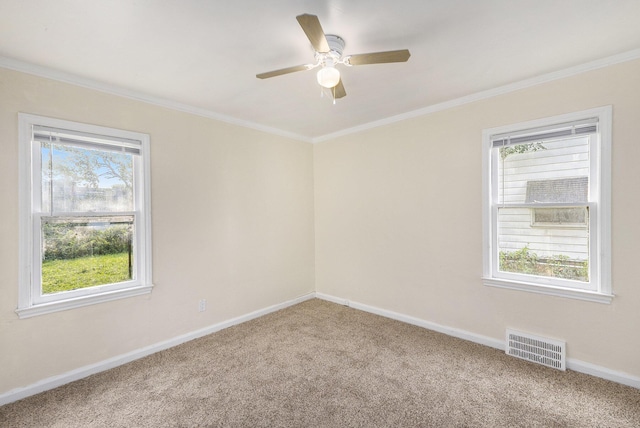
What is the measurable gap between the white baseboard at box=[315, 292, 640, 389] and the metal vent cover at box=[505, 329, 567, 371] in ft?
0.28

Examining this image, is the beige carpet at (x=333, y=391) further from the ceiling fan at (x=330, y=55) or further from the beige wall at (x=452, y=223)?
the ceiling fan at (x=330, y=55)

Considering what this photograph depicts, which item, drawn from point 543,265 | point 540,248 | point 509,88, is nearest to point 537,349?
point 543,265

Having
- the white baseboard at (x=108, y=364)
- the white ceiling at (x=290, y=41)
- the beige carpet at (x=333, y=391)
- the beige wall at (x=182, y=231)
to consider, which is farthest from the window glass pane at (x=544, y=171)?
the white baseboard at (x=108, y=364)

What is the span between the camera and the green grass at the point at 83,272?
233cm

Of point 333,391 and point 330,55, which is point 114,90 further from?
point 333,391

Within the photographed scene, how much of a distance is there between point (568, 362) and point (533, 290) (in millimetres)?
606

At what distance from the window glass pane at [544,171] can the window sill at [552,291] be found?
29.6 inches

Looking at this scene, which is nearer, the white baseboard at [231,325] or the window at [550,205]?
the white baseboard at [231,325]

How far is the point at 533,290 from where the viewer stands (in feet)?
8.40

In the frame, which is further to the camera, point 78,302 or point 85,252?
point 85,252

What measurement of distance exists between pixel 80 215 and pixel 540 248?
13.3 feet

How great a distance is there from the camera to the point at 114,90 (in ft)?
8.36

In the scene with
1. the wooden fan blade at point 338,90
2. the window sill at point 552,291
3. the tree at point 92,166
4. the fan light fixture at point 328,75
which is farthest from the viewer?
the tree at point 92,166

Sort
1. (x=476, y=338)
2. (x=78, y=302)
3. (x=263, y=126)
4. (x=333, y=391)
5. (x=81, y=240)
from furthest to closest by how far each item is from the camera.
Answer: (x=263, y=126) < (x=476, y=338) < (x=81, y=240) < (x=78, y=302) < (x=333, y=391)
